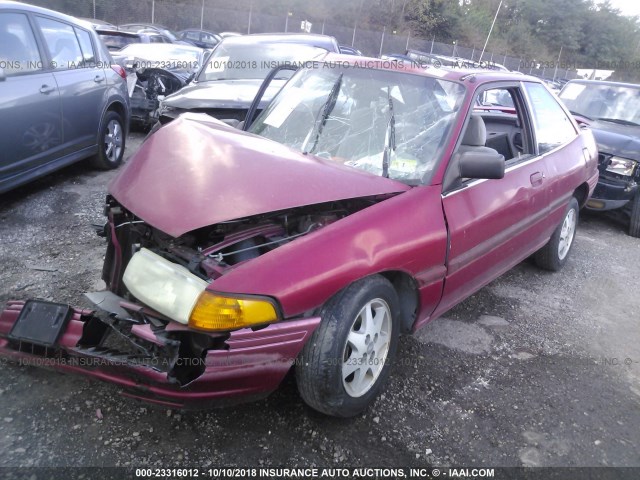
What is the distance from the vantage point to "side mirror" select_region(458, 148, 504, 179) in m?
2.62

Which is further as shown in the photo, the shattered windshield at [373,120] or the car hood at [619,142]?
the car hood at [619,142]

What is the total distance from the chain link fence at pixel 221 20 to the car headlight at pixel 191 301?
19141mm

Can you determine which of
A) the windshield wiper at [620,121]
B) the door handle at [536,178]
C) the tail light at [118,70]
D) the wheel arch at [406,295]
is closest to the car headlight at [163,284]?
the wheel arch at [406,295]

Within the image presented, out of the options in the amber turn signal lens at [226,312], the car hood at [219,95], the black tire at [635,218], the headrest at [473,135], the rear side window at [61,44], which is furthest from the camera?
the car hood at [219,95]

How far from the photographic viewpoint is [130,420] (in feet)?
7.57

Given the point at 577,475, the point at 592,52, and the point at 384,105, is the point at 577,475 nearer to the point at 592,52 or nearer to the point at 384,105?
the point at 384,105

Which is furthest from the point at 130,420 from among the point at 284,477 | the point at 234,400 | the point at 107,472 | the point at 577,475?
the point at 577,475

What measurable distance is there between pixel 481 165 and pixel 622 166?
4044 millimetres

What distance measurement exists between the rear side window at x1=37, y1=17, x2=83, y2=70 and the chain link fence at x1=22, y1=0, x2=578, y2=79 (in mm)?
15712

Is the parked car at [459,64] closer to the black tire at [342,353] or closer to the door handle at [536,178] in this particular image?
the door handle at [536,178]

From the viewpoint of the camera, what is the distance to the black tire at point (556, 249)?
14.2ft

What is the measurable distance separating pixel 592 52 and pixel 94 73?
A: 63628mm

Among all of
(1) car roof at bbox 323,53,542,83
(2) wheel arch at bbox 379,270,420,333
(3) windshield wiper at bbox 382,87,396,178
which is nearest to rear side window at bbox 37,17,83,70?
(1) car roof at bbox 323,53,542,83

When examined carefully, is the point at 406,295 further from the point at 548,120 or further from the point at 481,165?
the point at 548,120
